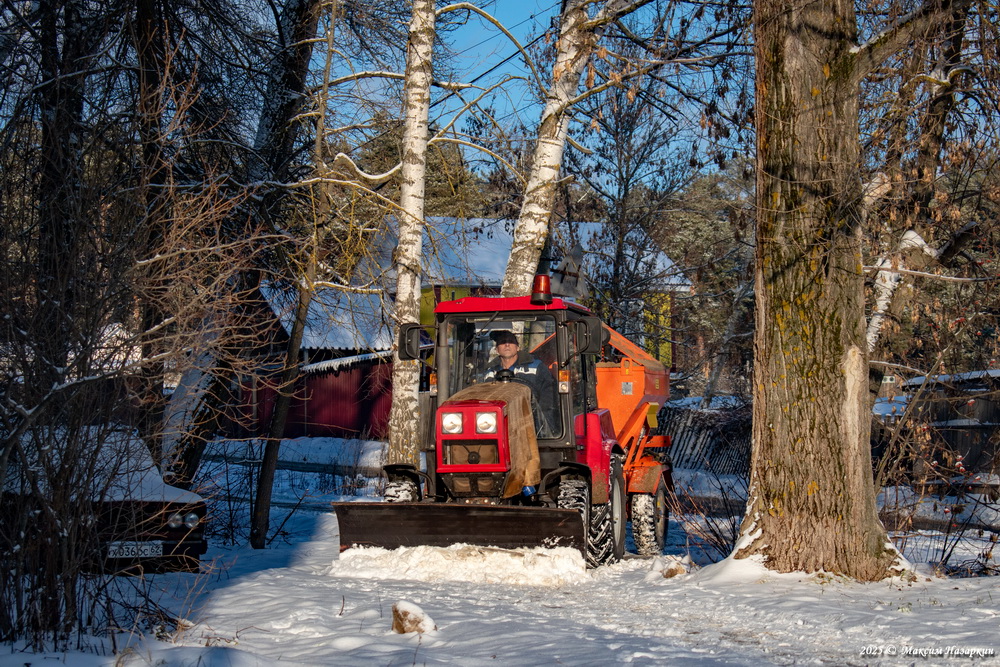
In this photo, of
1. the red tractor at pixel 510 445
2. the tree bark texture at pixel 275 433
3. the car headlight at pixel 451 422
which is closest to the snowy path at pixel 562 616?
the red tractor at pixel 510 445

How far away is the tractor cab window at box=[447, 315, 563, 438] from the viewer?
8961 mm

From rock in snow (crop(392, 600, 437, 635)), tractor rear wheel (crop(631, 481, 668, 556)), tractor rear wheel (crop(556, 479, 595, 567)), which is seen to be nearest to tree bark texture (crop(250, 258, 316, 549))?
tractor rear wheel (crop(556, 479, 595, 567))

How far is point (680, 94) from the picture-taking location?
12.1m

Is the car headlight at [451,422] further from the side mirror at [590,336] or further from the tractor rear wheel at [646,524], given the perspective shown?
the tractor rear wheel at [646,524]

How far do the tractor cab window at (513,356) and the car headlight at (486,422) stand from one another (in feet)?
2.57

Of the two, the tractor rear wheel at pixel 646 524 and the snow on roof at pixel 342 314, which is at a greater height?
the snow on roof at pixel 342 314

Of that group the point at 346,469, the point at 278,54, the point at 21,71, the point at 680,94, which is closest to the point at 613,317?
the point at 346,469

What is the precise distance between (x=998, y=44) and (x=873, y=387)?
4.96 m

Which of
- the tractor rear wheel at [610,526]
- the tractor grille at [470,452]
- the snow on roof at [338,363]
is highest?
the snow on roof at [338,363]

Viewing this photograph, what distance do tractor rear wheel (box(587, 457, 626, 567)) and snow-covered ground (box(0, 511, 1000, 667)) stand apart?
244 mm

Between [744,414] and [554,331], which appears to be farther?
[744,414]

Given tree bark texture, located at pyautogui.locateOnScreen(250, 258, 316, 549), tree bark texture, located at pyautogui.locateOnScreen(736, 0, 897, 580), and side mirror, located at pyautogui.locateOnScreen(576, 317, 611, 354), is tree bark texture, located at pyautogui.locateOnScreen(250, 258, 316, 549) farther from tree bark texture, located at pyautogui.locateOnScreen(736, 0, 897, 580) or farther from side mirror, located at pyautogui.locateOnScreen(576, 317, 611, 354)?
tree bark texture, located at pyautogui.locateOnScreen(736, 0, 897, 580)

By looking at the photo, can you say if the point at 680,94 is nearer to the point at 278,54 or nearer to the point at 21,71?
the point at 278,54

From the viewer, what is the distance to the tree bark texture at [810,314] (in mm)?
7250
